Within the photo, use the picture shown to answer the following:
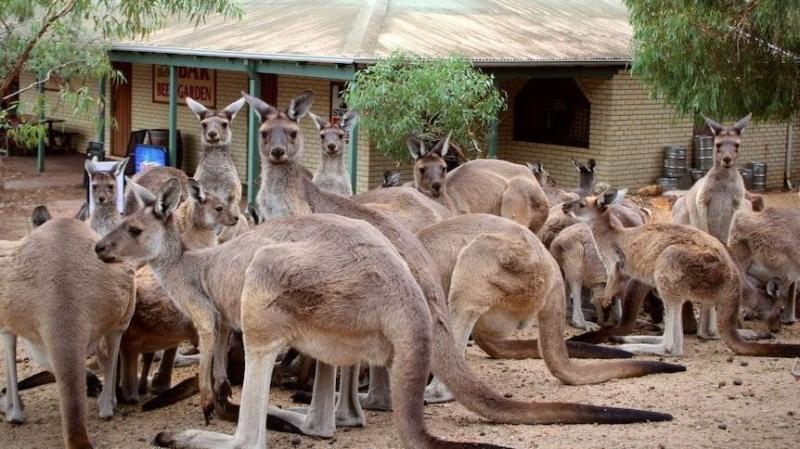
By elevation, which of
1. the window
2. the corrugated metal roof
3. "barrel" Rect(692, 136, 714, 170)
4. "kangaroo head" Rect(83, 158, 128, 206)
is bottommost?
"kangaroo head" Rect(83, 158, 128, 206)

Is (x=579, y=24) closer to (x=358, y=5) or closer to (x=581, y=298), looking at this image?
(x=358, y=5)

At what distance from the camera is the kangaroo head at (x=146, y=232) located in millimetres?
6551

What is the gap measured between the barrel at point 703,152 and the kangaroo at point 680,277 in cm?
1358

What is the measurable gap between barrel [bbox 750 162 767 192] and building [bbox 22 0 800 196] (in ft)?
1.79

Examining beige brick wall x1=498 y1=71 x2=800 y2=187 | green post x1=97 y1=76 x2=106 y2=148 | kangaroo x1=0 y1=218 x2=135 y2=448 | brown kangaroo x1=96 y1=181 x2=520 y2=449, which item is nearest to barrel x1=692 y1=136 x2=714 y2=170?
beige brick wall x1=498 y1=71 x2=800 y2=187

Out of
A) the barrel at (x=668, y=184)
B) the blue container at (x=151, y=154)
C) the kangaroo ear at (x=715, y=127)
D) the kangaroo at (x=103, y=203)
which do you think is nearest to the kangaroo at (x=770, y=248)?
the kangaroo ear at (x=715, y=127)

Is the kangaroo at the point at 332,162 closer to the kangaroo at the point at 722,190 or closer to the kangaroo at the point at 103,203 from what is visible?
the kangaroo at the point at 103,203

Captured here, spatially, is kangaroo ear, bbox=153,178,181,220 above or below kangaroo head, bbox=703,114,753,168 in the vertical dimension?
below

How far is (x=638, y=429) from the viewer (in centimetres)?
634

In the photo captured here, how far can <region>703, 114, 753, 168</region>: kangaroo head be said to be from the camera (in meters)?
11.5

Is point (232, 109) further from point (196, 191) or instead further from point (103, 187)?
point (196, 191)

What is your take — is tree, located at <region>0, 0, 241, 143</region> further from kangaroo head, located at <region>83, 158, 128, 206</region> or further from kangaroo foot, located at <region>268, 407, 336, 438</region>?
kangaroo foot, located at <region>268, 407, 336, 438</region>

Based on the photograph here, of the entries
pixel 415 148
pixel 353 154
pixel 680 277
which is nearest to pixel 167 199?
pixel 680 277

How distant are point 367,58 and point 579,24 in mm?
6362
